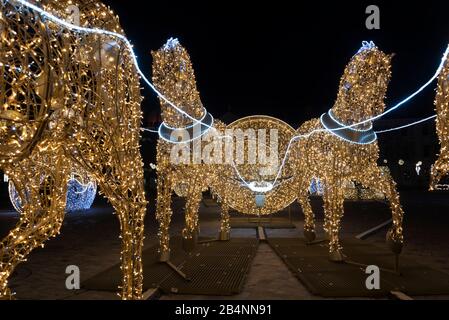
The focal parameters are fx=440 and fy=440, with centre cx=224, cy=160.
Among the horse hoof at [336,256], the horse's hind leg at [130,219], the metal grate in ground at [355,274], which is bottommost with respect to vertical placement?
the metal grate in ground at [355,274]

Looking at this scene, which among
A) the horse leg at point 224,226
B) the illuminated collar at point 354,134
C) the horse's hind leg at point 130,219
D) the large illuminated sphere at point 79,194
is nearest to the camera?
the horse's hind leg at point 130,219

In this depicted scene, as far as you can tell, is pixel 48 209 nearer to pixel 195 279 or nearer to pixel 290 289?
pixel 195 279

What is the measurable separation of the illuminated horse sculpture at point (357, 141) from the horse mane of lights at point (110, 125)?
2cm

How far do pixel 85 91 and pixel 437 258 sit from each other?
7.82 meters

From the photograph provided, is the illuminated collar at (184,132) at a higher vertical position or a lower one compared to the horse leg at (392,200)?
higher

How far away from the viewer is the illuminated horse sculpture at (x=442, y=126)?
4.23 m

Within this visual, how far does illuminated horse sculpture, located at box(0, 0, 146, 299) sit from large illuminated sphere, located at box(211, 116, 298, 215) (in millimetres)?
7011

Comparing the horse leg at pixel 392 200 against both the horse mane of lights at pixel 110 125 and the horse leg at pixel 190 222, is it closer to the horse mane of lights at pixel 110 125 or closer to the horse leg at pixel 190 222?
the horse mane of lights at pixel 110 125

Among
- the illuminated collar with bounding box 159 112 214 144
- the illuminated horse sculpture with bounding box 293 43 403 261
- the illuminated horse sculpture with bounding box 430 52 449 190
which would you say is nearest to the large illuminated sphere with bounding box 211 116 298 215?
the illuminated horse sculpture with bounding box 293 43 403 261

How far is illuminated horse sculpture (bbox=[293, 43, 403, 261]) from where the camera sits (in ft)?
24.3

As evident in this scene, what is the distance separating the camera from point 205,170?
330 inches

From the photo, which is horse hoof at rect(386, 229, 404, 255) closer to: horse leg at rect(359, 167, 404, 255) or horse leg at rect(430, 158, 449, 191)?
horse leg at rect(359, 167, 404, 255)

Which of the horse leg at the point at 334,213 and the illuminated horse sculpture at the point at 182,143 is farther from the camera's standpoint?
the horse leg at the point at 334,213

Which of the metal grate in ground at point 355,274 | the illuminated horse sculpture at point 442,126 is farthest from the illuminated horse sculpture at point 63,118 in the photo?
the metal grate in ground at point 355,274
